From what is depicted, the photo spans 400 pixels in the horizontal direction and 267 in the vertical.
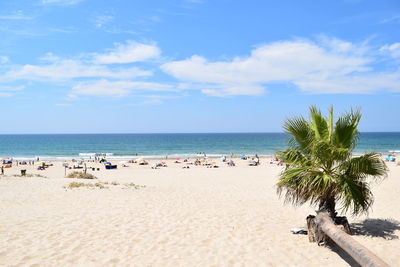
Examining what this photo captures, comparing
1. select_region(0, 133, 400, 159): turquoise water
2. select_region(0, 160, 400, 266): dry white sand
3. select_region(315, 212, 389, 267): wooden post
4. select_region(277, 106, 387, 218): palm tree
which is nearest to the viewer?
select_region(315, 212, 389, 267): wooden post

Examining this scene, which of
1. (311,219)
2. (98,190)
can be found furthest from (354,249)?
(98,190)

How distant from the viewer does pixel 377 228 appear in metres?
7.45

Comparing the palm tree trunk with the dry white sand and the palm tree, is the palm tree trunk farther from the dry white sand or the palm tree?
the dry white sand

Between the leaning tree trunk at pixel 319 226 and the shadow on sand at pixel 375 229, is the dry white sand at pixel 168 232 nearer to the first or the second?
the shadow on sand at pixel 375 229

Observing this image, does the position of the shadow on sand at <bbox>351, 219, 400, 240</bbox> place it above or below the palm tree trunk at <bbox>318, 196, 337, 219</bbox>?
below

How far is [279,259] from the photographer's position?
561cm

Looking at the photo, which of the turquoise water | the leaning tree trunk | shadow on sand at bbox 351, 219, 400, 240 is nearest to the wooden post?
the leaning tree trunk

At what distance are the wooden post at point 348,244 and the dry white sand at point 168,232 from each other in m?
A: 0.46

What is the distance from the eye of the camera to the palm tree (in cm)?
625

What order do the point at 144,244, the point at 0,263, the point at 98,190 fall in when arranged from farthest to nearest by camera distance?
the point at 98,190, the point at 144,244, the point at 0,263

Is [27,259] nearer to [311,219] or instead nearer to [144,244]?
[144,244]

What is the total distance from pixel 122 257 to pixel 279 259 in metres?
2.97

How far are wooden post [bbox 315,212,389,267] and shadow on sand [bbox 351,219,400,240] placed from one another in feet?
4.73

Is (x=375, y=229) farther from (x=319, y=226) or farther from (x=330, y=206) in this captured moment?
(x=319, y=226)
